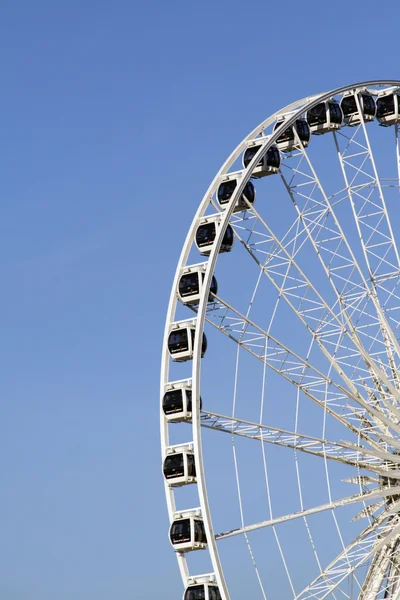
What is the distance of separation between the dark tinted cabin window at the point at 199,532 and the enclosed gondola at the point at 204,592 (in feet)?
4.65

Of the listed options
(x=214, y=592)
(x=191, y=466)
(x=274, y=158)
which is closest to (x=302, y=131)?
(x=274, y=158)

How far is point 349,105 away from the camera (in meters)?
61.6

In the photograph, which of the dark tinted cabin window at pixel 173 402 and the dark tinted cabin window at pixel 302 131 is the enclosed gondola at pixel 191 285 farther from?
the dark tinted cabin window at pixel 302 131

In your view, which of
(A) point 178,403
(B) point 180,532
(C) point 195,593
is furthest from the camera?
(A) point 178,403

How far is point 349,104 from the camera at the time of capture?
61656 millimetres

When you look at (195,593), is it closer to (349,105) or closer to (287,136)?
(287,136)

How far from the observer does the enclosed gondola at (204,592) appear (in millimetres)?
49781

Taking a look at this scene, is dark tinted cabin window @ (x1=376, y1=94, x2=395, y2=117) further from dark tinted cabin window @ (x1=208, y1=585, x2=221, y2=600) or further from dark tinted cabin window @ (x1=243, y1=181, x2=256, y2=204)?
dark tinted cabin window @ (x1=208, y1=585, x2=221, y2=600)

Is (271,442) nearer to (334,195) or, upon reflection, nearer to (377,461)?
(377,461)

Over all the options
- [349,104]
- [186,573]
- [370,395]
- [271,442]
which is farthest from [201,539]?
[349,104]

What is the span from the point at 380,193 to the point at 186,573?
56.7 feet

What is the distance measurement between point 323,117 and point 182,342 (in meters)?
12.3

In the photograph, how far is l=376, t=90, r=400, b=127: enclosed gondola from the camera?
62.8 meters

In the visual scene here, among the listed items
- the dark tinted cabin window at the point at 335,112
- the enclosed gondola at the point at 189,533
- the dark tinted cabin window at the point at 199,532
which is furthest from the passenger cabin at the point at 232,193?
the dark tinted cabin window at the point at 199,532
